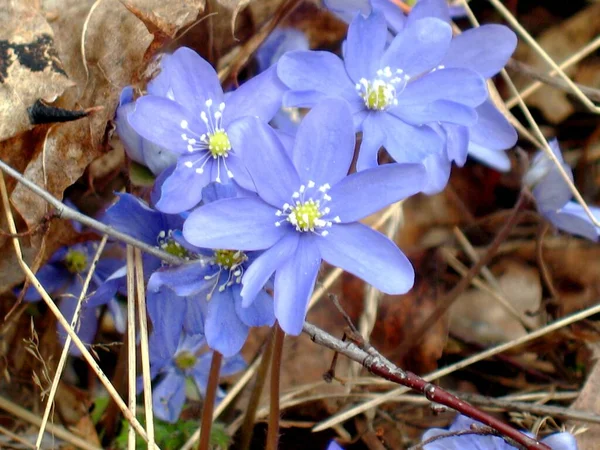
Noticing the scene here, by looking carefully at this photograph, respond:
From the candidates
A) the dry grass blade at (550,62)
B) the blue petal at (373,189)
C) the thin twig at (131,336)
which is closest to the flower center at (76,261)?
the thin twig at (131,336)

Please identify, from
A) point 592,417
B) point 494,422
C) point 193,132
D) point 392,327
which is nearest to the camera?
point 494,422

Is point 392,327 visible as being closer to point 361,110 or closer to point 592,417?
point 592,417

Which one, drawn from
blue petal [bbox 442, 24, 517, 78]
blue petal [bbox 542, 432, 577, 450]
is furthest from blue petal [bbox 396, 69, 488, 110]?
blue petal [bbox 542, 432, 577, 450]

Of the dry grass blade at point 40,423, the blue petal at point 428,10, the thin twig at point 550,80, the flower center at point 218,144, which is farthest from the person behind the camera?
the thin twig at point 550,80

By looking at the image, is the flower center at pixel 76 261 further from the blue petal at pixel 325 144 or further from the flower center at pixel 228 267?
the blue petal at pixel 325 144

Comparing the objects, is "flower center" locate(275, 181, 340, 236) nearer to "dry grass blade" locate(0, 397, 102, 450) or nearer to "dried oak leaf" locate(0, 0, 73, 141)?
"dried oak leaf" locate(0, 0, 73, 141)

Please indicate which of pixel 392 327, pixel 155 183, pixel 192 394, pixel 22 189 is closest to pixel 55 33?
pixel 22 189
